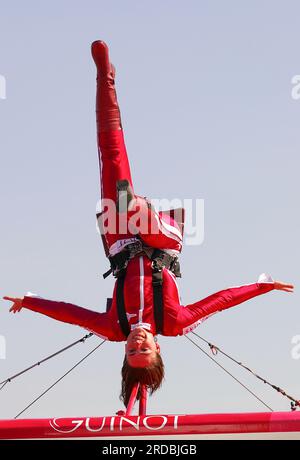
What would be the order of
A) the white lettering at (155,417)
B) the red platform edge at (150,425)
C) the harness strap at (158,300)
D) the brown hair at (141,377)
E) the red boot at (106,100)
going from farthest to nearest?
1. the red boot at (106,100)
2. the harness strap at (158,300)
3. the brown hair at (141,377)
4. the white lettering at (155,417)
5. the red platform edge at (150,425)

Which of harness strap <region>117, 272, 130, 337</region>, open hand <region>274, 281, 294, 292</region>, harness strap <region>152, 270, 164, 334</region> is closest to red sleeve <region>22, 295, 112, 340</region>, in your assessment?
harness strap <region>117, 272, 130, 337</region>

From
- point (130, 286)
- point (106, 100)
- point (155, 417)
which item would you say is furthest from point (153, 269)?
point (155, 417)

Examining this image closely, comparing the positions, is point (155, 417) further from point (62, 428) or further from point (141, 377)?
point (141, 377)

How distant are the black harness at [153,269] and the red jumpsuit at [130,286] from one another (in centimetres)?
4

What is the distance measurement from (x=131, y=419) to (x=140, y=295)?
2195mm

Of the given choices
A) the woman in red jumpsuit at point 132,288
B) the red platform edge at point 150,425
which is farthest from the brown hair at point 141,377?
the red platform edge at point 150,425

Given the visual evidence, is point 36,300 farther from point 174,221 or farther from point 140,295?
point 174,221

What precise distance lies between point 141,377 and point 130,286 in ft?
3.53

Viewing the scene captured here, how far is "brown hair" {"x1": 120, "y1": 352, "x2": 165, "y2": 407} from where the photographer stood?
26.3 feet

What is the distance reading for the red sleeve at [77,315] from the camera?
8.65 meters

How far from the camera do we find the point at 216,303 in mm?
8719

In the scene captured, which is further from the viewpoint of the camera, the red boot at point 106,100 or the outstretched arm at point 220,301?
the red boot at point 106,100

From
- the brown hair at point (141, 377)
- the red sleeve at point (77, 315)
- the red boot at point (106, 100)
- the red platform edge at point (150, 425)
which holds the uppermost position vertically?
the red boot at point (106, 100)

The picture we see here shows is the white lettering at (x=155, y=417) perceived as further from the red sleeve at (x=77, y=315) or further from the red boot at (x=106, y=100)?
the red boot at (x=106, y=100)
